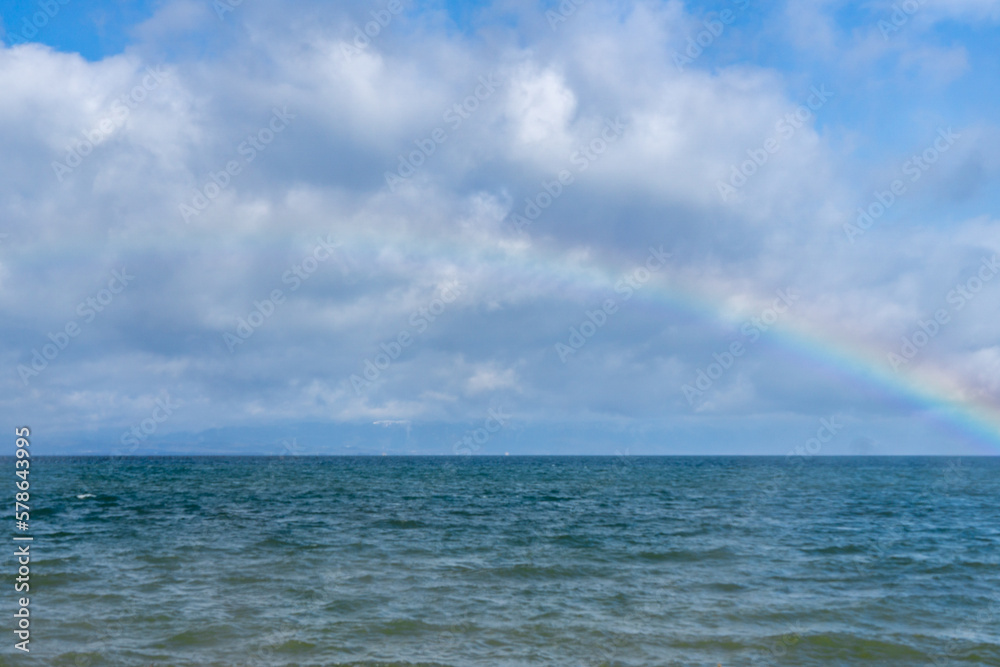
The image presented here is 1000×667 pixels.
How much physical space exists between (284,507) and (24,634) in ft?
118

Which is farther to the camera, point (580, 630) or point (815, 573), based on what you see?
point (815, 573)

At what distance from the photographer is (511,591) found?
74.4ft

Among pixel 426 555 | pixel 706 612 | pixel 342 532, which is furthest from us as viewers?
pixel 342 532

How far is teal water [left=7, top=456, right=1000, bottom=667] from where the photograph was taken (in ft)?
55.2

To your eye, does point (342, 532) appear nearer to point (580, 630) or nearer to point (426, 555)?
point (426, 555)

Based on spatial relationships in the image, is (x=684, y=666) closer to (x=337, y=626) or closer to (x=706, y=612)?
(x=706, y=612)

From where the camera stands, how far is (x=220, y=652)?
16.3 m

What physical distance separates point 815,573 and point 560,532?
1420cm

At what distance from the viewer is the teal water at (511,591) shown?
16.8m

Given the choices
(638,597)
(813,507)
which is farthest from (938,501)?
(638,597)

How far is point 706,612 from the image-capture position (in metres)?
20.1

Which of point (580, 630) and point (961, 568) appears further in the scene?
point (961, 568)

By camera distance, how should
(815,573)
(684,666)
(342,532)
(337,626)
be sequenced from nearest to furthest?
(684,666) → (337,626) → (815,573) → (342,532)

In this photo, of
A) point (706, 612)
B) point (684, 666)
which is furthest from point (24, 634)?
point (706, 612)
